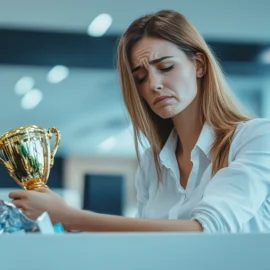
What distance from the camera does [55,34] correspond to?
164 inches

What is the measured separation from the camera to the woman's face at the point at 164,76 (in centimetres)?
128

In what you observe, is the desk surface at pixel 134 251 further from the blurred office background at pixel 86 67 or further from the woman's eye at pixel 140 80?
the blurred office background at pixel 86 67

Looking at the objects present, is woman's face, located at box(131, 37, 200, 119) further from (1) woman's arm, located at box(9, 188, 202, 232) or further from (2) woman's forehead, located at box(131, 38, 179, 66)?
(1) woman's arm, located at box(9, 188, 202, 232)

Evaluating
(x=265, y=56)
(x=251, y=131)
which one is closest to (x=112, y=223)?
(x=251, y=131)

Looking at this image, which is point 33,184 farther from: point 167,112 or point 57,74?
point 57,74

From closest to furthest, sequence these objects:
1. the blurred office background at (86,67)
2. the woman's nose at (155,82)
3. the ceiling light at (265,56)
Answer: the woman's nose at (155,82), the blurred office background at (86,67), the ceiling light at (265,56)

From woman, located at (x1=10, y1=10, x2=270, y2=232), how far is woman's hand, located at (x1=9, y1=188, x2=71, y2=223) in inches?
9.5

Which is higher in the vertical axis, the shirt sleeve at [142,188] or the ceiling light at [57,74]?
the ceiling light at [57,74]

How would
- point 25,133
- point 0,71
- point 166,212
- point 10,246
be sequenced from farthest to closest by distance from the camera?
point 0,71
point 166,212
point 25,133
point 10,246

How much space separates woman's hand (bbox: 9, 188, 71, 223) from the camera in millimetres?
937

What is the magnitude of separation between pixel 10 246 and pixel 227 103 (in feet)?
2.71

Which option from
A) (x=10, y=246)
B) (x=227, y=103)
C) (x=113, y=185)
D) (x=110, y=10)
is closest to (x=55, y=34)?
(x=110, y=10)

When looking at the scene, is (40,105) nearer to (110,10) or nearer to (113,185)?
(110,10)

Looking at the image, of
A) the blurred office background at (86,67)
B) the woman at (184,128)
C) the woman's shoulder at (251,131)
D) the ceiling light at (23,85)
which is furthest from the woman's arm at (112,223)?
the ceiling light at (23,85)
